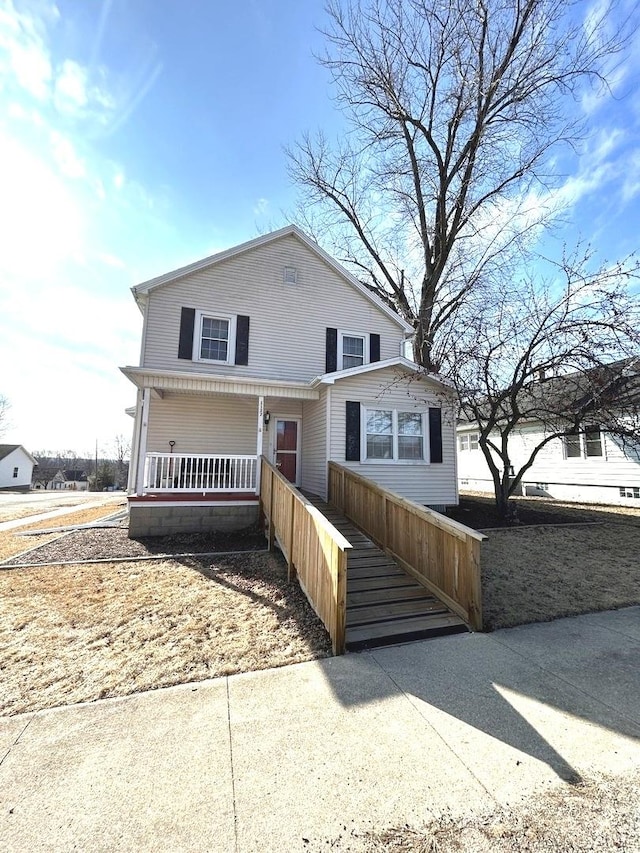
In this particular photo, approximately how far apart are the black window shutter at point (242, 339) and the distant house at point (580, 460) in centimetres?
815

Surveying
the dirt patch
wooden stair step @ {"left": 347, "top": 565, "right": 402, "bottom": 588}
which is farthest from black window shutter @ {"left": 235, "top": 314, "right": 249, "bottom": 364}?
the dirt patch

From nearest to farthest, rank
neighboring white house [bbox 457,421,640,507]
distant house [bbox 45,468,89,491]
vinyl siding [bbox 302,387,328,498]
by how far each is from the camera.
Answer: vinyl siding [bbox 302,387,328,498] → neighboring white house [bbox 457,421,640,507] → distant house [bbox 45,468,89,491]

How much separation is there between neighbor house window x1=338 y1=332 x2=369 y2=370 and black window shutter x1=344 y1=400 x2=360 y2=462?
2.88m

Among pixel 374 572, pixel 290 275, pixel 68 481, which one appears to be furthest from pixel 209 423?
pixel 68 481

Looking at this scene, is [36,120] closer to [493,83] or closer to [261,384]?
[261,384]

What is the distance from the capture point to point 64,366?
39219mm

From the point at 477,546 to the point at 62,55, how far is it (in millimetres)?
10847

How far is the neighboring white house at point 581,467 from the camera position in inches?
494

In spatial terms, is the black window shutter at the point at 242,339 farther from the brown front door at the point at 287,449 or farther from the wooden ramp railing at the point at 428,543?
the wooden ramp railing at the point at 428,543

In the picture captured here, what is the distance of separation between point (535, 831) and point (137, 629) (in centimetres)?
390

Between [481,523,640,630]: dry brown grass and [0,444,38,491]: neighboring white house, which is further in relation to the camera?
[0,444,38,491]: neighboring white house

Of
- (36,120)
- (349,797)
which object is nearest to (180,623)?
(349,797)

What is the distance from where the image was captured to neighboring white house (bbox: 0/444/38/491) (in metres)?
39.1

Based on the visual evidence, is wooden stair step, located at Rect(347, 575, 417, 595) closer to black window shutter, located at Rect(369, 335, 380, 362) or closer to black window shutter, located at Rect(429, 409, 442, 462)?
black window shutter, located at Rect(429, 409, 442, 462)
